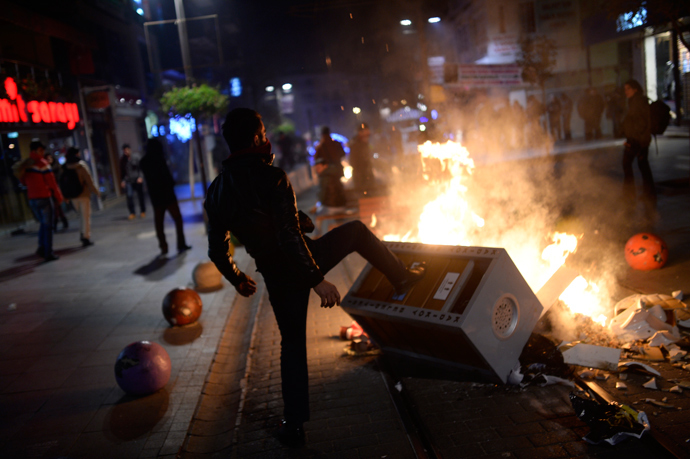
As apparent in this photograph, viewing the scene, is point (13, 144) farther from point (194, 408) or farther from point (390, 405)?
point (390, 405)

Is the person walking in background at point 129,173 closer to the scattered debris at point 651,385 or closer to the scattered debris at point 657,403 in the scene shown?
the scattered debris at point 651,385

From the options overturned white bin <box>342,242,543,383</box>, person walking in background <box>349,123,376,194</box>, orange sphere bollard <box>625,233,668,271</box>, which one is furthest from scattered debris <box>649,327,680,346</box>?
person walking in background <box>349,123,376,194</box>

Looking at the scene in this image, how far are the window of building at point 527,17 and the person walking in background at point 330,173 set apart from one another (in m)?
Answer: 15.1

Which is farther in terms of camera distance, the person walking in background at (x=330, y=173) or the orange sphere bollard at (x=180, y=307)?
the person walking in background at (x=330, y=173)

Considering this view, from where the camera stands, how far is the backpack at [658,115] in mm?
8727

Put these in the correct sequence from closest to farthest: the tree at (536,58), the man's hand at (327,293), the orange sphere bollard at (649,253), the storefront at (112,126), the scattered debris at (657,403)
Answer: the man's hand at (327,293) < the scattered debris at (657,403) < the orange sphere bollard at (649,253) < the tree at (536,58) < the storefront at (112,126)

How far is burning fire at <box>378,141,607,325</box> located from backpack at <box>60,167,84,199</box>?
22.4 ft

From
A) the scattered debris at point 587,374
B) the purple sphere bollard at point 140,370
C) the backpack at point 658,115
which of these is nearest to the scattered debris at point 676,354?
the scattered debris at point 587,374

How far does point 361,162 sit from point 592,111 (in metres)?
16.5

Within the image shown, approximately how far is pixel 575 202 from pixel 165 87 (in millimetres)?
13341

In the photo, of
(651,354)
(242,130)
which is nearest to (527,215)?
(651,354)

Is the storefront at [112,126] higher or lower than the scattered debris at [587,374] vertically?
higher

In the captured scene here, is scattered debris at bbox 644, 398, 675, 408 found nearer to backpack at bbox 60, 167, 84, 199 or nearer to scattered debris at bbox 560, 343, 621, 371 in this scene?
scattered debris at bbox 560, 343, 621, 371

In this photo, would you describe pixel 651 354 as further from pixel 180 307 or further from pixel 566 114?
pixel 566 114
